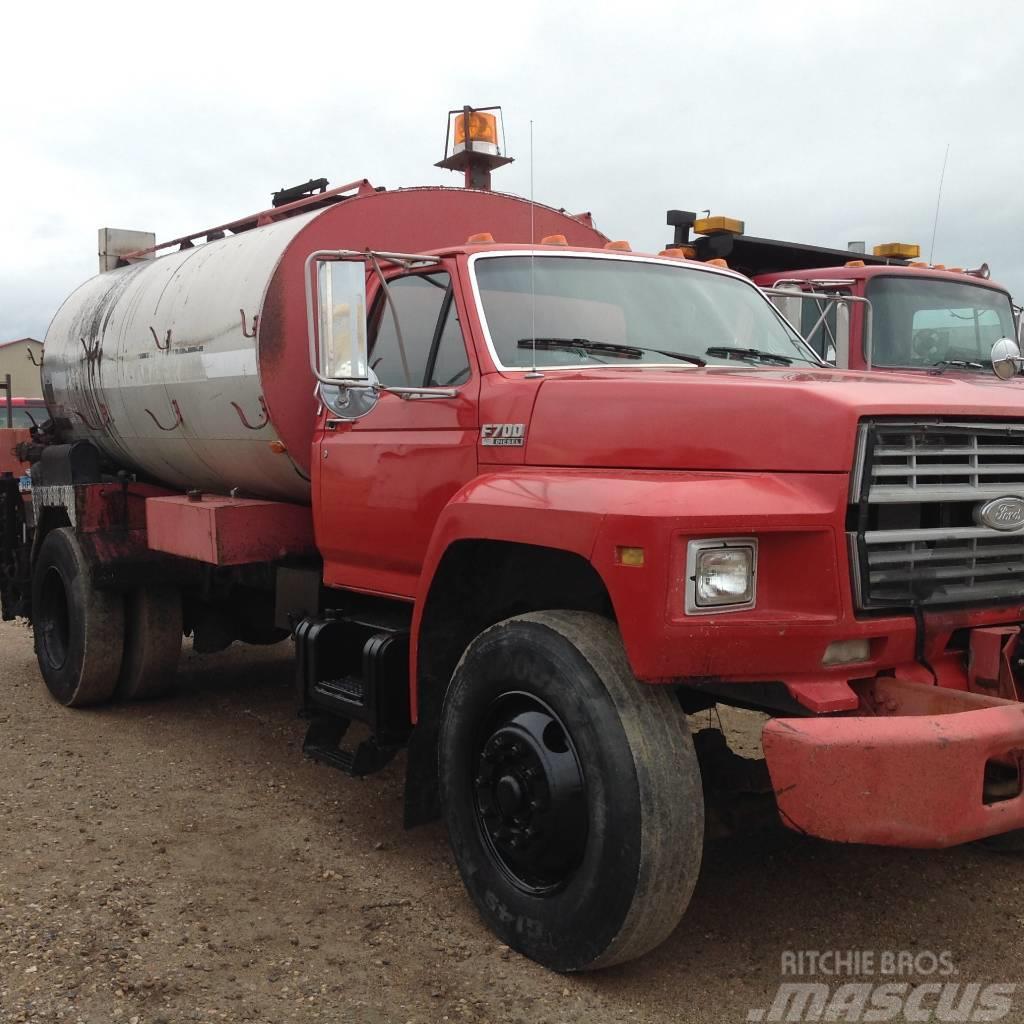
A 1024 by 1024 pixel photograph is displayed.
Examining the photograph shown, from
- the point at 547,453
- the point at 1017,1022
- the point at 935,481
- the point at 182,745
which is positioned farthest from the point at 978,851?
the point at 182,745

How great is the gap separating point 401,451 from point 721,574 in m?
1.65

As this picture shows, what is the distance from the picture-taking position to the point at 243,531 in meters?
5.45

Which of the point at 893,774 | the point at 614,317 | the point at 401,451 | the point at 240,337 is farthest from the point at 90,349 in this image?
the point at 893,774

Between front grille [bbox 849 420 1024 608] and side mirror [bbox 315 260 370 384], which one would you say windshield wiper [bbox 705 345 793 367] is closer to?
front grille [bbox 849 420 1024 608]

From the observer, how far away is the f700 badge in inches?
152

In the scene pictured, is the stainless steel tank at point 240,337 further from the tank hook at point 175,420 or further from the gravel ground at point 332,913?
the gravel ground at point 332,913

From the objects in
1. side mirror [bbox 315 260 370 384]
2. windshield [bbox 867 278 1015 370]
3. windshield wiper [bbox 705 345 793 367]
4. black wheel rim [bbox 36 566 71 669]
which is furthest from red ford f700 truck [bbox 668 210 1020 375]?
black wheel rim [bbox 36 566 71 669]

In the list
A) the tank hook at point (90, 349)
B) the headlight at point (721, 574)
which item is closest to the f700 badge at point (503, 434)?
the headlight at point (721, 574)

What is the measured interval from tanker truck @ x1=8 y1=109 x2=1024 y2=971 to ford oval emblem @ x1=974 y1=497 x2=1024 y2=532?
11mm

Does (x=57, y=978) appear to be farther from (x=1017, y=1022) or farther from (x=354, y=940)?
(x=1017, y=1022)

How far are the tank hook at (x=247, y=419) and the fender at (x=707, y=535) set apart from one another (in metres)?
2.31

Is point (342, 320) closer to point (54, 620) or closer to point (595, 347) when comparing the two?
point (595, 347)

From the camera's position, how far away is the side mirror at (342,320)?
392 cm

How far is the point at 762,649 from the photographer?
124 inches
